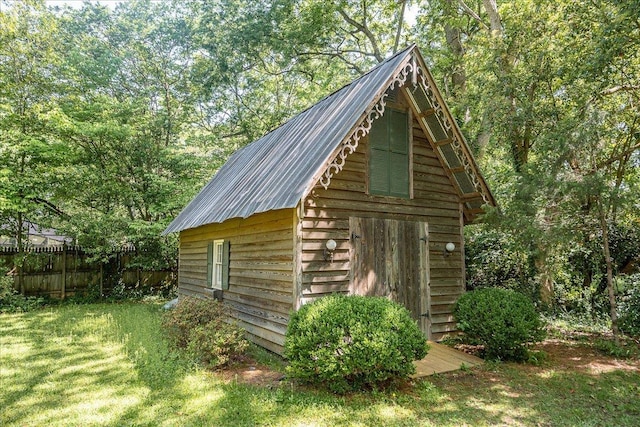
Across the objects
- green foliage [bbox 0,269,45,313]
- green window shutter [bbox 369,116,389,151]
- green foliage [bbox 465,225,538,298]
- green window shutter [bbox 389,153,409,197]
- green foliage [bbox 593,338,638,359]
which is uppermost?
green window shutter [bbox 369,116,389,151]

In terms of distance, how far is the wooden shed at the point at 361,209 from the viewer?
21.5ft

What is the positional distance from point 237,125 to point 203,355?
1675cm

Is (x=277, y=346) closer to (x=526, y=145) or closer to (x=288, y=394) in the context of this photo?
(x=288, y=394)

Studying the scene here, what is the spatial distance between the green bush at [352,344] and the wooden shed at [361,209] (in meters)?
1.20

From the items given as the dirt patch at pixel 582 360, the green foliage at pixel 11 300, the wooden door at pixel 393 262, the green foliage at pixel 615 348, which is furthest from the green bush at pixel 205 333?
the green foliage at pixel 11 300

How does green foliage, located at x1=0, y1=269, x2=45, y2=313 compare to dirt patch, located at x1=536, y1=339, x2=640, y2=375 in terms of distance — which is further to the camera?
green foliage, located at x1=0, y1=269, x2=45, y2=313

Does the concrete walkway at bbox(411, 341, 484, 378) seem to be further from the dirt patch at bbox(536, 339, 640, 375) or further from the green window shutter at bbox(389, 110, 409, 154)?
the green window shutter at bbox(389, 110, 409, 154)

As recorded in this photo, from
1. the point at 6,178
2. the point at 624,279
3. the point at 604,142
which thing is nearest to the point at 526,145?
the point at 604,142

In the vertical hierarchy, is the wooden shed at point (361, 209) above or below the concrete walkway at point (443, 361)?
above

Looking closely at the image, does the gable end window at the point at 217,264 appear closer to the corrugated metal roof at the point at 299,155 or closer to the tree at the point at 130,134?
the corrugated metal roof at the point at 299,155

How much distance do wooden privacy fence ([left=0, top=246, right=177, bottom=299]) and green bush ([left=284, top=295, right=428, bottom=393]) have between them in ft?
38.0

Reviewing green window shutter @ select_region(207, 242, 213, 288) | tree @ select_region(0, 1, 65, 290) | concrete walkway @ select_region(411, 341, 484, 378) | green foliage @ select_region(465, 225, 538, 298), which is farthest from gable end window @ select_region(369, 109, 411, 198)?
tree @ select_region(0, 1, 65, 290)

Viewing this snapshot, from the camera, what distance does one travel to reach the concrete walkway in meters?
6.05

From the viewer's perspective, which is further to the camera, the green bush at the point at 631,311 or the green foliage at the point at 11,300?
the green foliage at the point at 11,300
